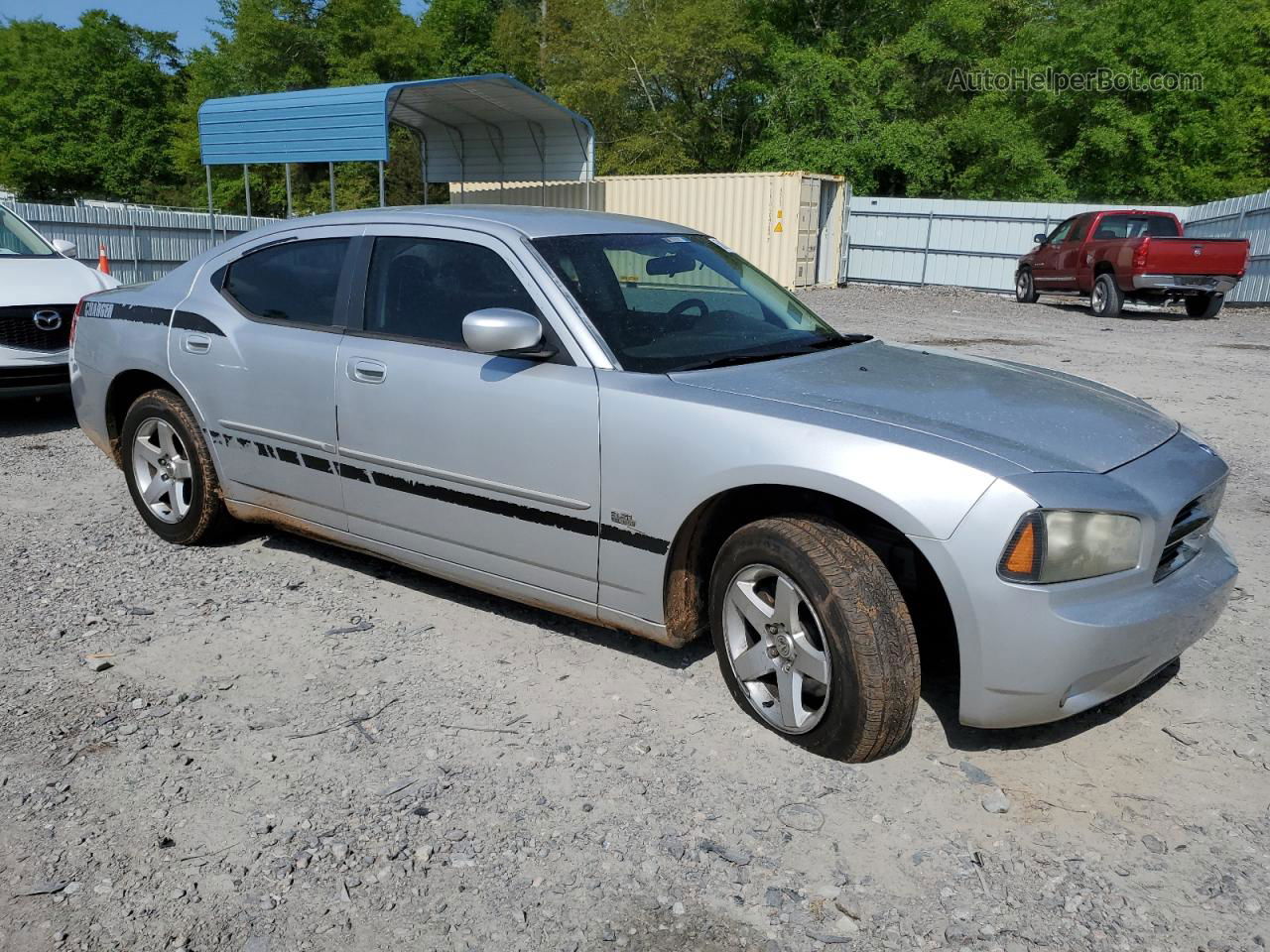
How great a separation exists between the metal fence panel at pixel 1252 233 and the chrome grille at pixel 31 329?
20505 millimetres

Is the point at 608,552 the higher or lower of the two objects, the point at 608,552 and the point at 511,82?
the lower

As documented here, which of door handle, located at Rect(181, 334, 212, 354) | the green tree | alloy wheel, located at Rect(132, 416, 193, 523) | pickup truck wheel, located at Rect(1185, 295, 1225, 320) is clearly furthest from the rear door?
the green tree

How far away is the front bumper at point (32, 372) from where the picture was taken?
25.2ft

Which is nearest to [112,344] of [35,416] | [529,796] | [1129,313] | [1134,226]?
[529,796]

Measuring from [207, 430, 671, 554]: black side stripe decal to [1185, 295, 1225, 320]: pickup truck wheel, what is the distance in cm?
1766

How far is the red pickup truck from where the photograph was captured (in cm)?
1714

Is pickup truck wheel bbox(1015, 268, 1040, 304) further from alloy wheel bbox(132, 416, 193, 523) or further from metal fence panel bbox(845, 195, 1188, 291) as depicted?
alloy wheel bbox(132, 416, 193, 523)

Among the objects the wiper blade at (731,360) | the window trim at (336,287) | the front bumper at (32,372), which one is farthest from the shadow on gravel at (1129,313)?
the window trim at (336,287)

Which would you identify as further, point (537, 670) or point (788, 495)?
point (537, 670)

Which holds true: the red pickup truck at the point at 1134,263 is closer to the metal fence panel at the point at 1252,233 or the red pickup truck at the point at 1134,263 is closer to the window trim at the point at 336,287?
the metal fence panel at the point at 1252,233

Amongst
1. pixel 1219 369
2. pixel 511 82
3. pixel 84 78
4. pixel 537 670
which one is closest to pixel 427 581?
pixel 537 670

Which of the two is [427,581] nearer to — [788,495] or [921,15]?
[788,495]

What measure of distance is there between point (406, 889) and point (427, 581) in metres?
2.31

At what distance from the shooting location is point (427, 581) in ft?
16.2
